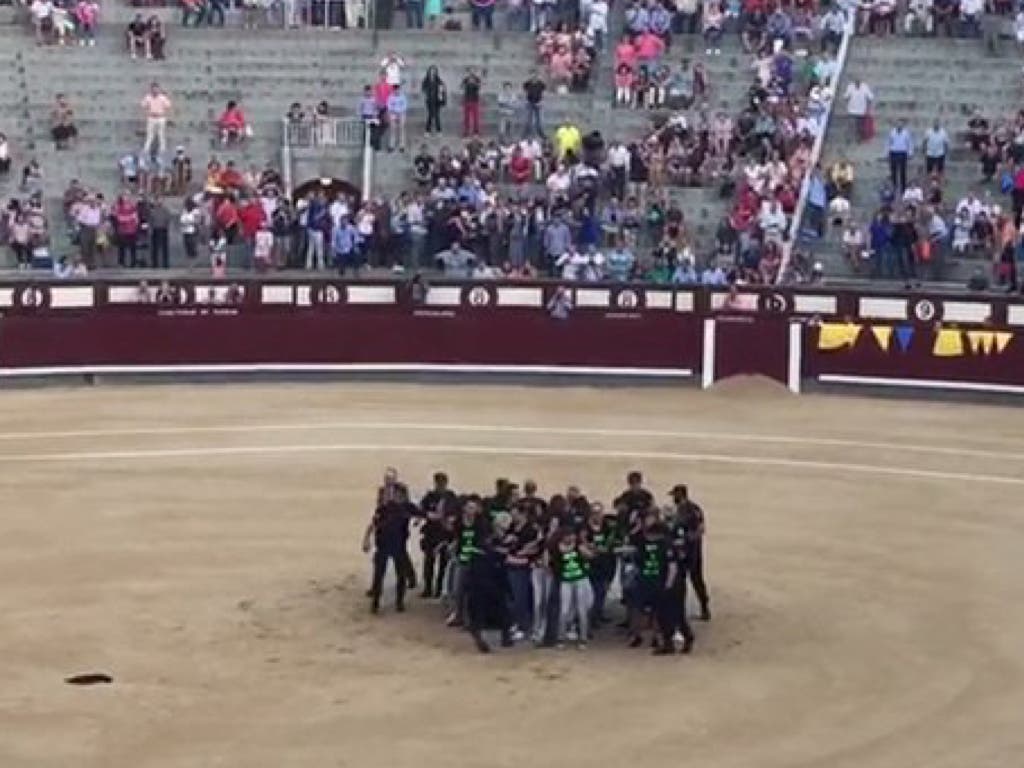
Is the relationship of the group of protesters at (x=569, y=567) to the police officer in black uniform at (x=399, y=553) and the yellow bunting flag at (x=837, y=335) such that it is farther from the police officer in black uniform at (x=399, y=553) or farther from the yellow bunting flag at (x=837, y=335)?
the yellow bunting flag at (x=837, y=335)

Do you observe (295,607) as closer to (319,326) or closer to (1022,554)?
(1022,554)

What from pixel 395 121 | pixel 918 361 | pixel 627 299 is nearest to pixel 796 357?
pixel 918 361

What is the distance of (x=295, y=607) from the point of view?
26.9 m

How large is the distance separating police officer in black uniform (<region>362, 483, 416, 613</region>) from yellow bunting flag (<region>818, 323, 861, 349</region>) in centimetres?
1678

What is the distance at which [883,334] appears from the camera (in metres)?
42.2

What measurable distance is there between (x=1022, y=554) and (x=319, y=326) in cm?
1585

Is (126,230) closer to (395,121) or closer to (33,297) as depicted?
(33,297)

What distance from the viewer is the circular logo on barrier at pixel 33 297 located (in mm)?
41812

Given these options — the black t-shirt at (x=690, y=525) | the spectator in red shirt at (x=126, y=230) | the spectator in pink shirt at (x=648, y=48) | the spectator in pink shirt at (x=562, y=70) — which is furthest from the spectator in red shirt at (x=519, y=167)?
the black t-shirt at (x=690, y=525)

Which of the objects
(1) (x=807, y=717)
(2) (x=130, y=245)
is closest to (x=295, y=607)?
(1) (x=807, y=717)

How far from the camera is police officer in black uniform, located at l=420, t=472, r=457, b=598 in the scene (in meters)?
→ 26.5

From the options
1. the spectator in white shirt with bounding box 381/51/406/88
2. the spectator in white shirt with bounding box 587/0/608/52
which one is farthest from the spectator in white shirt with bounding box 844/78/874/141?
the spectator in white shirt with bounding box 381/51/406/88

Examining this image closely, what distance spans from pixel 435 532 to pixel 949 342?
56.3ft

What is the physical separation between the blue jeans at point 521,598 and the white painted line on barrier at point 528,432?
479 inches
